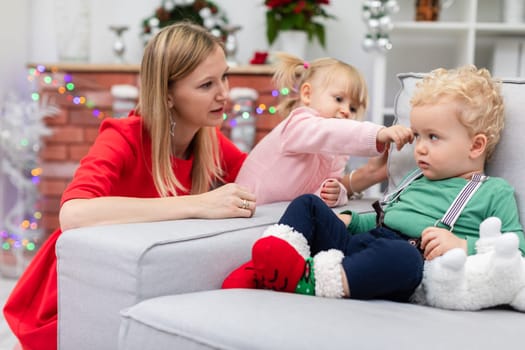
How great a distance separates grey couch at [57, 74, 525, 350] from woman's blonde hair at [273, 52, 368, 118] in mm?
536

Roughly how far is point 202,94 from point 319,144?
313 millimetres

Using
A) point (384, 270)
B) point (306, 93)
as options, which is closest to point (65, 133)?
point (306, 93)

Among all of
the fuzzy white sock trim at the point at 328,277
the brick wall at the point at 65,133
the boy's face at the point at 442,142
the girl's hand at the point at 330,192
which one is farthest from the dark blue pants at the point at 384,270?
the brick wall at the point at 65,133

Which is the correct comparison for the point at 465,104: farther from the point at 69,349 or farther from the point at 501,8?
the point at 501,8

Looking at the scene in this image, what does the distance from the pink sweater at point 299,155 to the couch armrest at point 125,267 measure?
39 centimetres

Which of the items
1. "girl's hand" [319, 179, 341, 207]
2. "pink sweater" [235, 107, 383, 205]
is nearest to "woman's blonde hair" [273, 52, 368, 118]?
"pink sweater" [235, 107, 383, 205]

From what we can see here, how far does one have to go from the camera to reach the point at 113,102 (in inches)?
122

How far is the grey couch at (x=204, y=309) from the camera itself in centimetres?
103

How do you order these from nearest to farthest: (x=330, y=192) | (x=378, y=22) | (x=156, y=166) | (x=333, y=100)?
(x=156, y=166)
(x=330, y=192)
(x=333, y=100)
(x=378, y=22)

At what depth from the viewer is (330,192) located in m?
1.77

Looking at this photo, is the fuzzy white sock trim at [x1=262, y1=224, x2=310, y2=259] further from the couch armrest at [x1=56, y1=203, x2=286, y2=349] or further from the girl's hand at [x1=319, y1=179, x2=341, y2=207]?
the girl's hand at [x1=319, y1=179, x2=341, y2=207]

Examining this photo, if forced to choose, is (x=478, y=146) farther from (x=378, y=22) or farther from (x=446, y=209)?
(x=378, y=22)

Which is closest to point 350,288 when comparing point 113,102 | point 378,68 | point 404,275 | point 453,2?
point 404,275

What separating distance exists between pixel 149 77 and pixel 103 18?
190 centimetres
